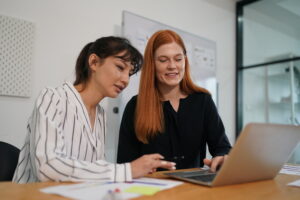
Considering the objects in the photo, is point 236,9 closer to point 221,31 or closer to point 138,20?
point 221,31

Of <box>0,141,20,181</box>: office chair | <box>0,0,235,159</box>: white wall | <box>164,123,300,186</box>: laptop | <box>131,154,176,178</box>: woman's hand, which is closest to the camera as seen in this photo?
<box>164,123,300,186</box>: laptop

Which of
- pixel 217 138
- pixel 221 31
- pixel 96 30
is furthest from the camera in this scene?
pixel 221 31

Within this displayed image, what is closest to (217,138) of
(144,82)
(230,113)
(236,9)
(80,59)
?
(144,82)

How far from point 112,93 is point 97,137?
20cm

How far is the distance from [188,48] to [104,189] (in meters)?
2.34

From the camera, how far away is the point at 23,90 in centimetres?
178

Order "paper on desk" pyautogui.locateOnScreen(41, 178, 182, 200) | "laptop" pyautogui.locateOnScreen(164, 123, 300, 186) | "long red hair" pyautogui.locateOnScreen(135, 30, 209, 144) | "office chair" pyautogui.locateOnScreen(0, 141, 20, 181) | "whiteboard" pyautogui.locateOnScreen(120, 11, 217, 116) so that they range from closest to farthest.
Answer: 1. "paper on desk" pyautogui.locateOnScreen(41, 178, 182, 200)
2. "laptop" pyautogui.locateOnScreen(164, 123, 300, 186)
3. "office chair" pyautogui.locateOnScreen(0, 141, 20, 181)
4. "long red hair" pyautogui.locateOnScreen(135, 30, 209, 144)
5. "whiteboard" pyautogui.locateOnScreen(120, 11, 217, 116)

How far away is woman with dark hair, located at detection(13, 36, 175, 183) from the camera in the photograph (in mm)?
802

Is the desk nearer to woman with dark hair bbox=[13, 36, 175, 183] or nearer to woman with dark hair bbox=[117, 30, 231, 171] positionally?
woman with dark hair bbox=[13, 36, 175, 183]

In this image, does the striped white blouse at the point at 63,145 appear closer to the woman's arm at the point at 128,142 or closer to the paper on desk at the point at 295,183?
the woman's arm at the point at 128,142

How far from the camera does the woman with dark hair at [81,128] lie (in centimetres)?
80

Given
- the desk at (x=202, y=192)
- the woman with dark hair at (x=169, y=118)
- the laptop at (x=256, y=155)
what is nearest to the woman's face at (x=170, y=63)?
the woman with dark hair at (x=169, y=118)

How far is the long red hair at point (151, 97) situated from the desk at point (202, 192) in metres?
0.60

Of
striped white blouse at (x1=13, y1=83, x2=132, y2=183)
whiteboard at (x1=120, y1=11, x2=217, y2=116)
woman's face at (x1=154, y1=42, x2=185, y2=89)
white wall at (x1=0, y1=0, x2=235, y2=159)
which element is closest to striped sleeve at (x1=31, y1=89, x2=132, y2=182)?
striped white blouse at (x1=13, y1=83, x2=132, y2=183)
